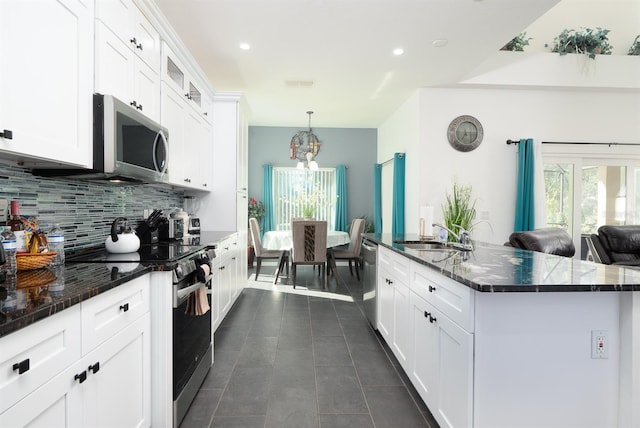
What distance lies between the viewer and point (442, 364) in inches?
62.7

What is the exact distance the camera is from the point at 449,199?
4.47 metres

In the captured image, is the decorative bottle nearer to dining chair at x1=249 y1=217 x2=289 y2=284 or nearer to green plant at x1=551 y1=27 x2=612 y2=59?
dining chair at x1=249 y1=217 x2=289 y2=284

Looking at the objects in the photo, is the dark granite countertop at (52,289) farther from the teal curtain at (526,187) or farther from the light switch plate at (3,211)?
the teal curtain at (526,187)

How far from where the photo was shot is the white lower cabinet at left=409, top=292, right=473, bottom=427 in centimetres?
136

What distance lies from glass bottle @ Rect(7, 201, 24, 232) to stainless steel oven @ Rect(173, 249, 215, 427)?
2.17 ft

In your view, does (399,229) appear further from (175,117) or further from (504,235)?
(175,117)

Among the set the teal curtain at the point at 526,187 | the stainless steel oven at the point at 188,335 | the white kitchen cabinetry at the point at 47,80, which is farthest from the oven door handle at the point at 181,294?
the teal curtain at the point at 526,187

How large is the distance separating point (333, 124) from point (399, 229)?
8.72 ft

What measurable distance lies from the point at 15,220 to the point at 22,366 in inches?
35.4

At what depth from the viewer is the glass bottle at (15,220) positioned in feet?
4.62

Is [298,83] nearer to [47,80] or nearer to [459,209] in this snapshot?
[459,209]

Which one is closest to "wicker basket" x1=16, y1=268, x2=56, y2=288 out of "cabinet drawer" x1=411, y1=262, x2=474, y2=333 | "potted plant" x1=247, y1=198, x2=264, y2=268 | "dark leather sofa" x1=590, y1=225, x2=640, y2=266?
"cabinet drawer" x1=411, y1=262, x2=474, y2=333

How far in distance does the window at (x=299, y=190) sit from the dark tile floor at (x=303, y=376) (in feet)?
10.4

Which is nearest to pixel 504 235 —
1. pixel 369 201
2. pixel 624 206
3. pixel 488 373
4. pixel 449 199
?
pixel 449 199
